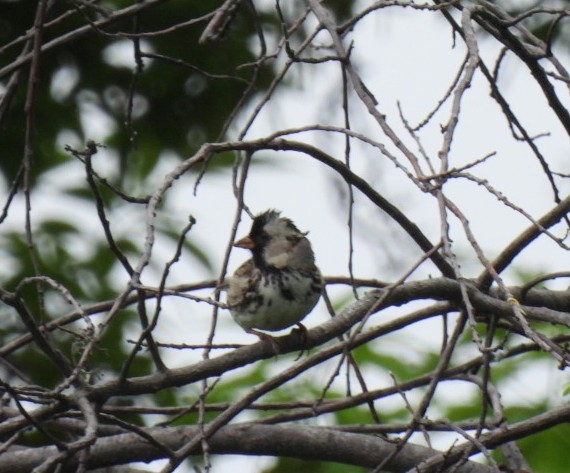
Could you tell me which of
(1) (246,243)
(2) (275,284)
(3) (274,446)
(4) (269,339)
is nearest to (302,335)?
(4) (269,339)

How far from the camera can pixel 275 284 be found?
17.4 feet

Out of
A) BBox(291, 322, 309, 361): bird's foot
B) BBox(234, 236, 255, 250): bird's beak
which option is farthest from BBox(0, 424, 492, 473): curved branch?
BBox(234, 236, 255, 250): bird's beak

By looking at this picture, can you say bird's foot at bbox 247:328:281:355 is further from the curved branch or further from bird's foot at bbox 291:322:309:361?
the curved branch

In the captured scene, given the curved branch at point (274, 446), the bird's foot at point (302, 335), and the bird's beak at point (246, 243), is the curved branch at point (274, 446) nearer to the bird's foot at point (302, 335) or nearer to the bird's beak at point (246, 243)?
the bird's foot at point (302, 335)

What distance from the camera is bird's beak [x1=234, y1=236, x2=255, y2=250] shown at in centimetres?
569

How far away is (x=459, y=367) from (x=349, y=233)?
3.06ft

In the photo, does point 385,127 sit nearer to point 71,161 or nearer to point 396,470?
point 396,470

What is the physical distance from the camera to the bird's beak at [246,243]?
569 cm

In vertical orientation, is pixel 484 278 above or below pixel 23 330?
below

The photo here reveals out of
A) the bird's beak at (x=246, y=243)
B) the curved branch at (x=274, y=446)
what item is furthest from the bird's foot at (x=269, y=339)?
the bird's beak at (x=246, y=243)

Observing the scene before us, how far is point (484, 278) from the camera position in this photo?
4398mm

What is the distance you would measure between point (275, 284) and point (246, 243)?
46 cm

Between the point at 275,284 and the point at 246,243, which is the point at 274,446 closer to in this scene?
the point at 275,284

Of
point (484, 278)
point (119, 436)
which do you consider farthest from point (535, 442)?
point (119, 436)
